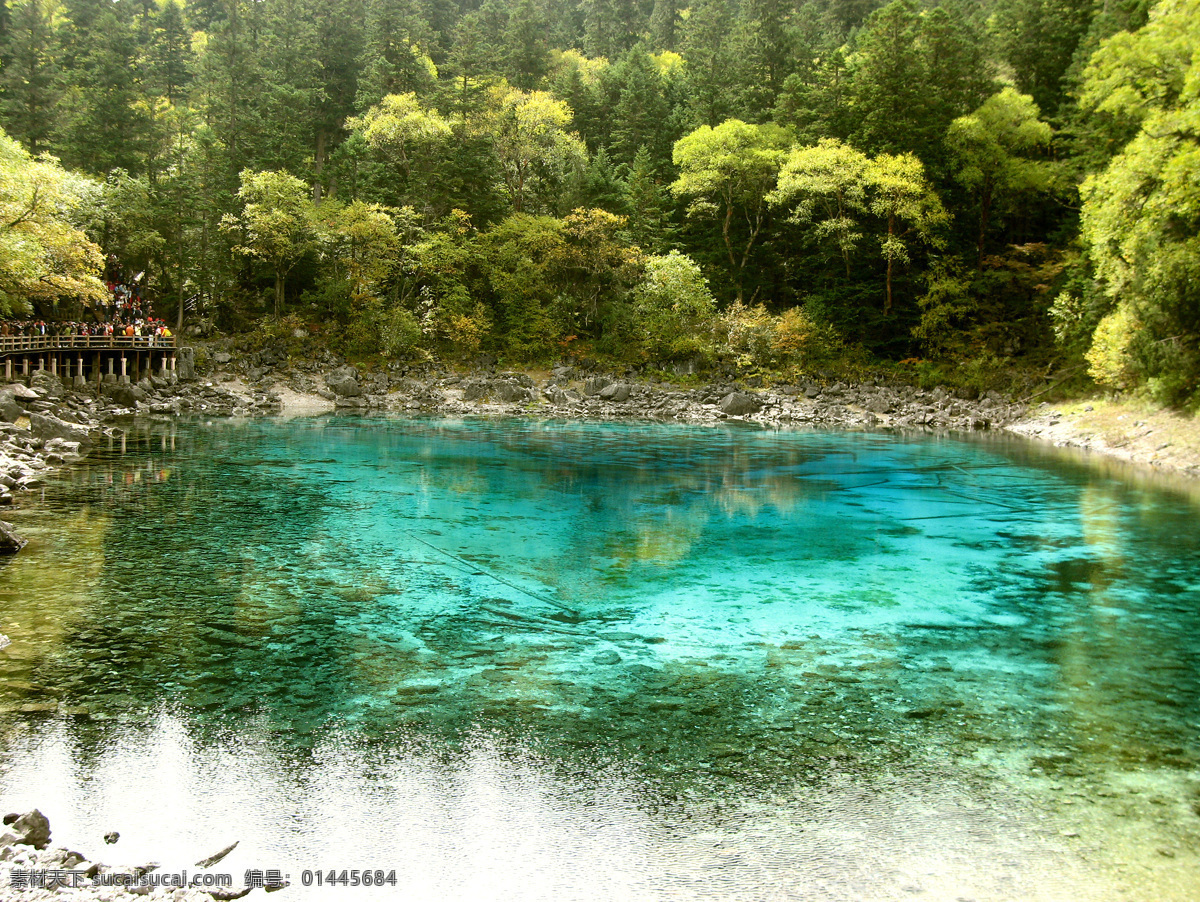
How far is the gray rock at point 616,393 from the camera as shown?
39.5 metres

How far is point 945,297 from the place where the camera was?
40.8m

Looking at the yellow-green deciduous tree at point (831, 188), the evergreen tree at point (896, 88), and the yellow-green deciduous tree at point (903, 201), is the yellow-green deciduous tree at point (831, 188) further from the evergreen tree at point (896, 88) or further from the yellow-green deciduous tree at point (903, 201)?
the evergreen tree at point (896, 88)

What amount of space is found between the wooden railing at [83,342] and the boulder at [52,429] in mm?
7551

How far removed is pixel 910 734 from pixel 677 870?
2.83 metres

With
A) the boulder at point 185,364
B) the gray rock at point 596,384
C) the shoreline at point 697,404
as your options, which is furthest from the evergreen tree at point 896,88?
the boulder at point 185,364

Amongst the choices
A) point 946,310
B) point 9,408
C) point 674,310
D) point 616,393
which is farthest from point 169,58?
point 946,310

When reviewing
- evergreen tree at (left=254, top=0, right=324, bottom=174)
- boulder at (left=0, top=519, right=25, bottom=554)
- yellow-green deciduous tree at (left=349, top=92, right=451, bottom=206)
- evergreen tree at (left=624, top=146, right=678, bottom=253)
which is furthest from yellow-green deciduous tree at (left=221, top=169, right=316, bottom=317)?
boulder at (left=0, top=519, right=25, bottom=554)

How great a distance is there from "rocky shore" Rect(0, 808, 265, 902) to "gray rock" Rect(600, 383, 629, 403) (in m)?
35.2

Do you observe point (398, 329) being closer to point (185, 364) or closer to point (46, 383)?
point (185, 364)

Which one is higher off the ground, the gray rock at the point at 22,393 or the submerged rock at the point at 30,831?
the gray rock at the point at 22,393

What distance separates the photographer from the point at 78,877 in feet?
14.1

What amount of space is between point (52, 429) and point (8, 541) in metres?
13.0

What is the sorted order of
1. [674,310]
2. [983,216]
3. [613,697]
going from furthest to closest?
[674,310], [983,216], [613,697]

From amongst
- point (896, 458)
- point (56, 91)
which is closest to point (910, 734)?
point (896, 458)
